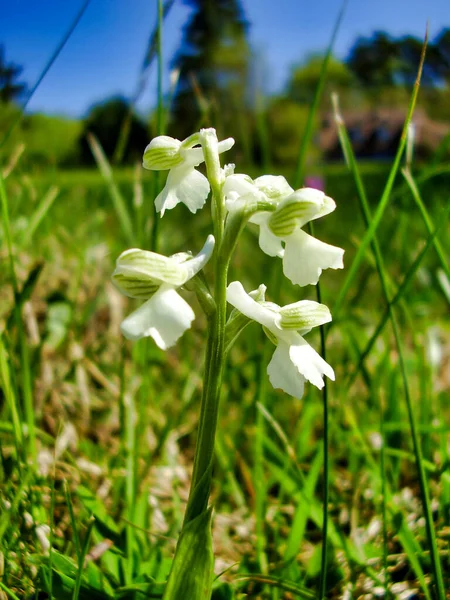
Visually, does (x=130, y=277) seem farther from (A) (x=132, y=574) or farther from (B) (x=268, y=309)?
(A) (x=132, y=574)

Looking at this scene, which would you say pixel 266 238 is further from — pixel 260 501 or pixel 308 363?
pixel 260 501

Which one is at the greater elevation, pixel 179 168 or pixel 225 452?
pixel 179 168

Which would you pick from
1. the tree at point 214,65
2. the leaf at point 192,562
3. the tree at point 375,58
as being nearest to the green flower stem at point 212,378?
the leaf at point 192,562

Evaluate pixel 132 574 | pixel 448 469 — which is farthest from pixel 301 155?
pixel 132 574

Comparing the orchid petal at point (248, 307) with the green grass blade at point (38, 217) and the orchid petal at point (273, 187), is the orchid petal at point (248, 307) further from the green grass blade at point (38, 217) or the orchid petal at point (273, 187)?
the green grass blade at point (38, 217)

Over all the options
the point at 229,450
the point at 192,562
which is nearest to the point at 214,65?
the point at 229,450
